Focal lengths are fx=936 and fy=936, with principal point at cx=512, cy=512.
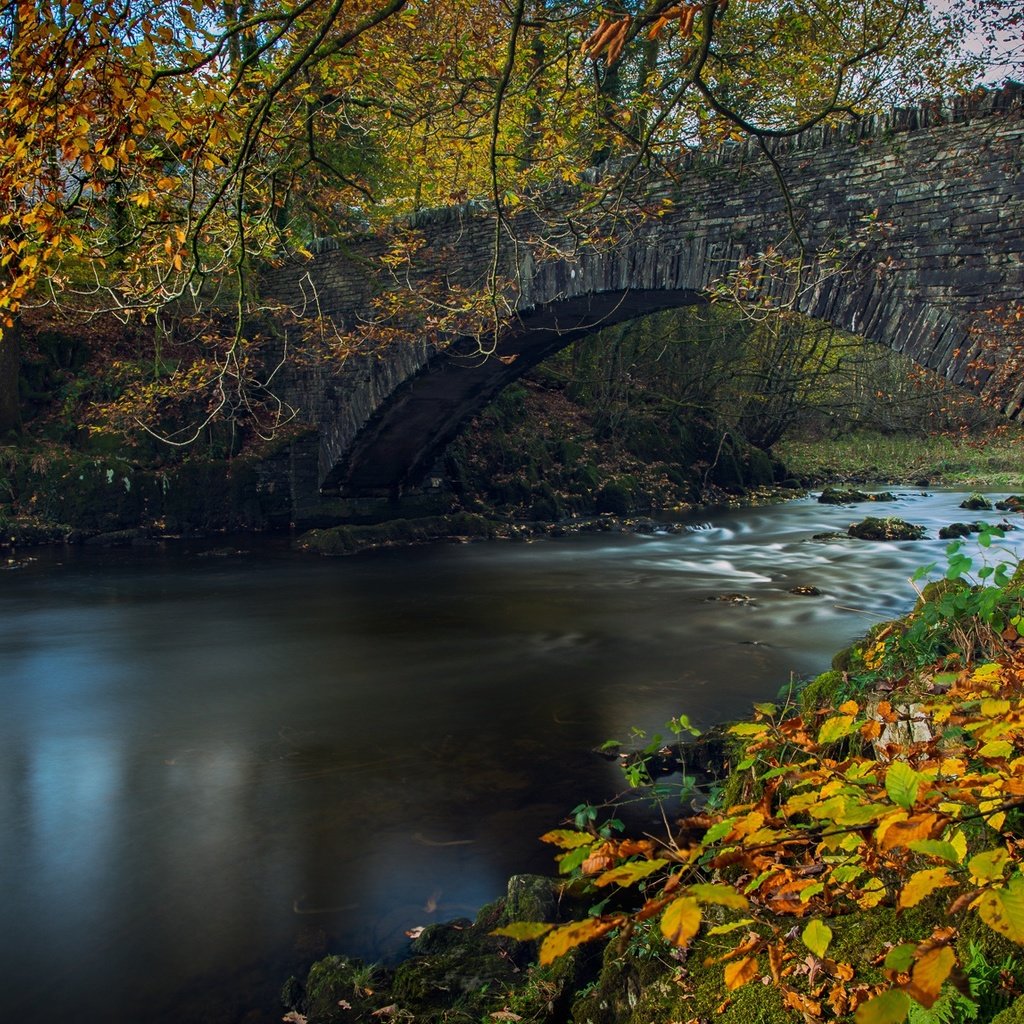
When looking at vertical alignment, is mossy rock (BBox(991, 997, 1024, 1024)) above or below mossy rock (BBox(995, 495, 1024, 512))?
above

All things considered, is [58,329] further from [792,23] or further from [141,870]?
[141,870]

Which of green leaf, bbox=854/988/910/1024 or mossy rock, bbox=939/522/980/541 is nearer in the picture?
green leaf, bbox=854/988/910/1024

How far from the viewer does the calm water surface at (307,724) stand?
11.3 ft

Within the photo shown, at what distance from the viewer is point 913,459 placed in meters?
25.4

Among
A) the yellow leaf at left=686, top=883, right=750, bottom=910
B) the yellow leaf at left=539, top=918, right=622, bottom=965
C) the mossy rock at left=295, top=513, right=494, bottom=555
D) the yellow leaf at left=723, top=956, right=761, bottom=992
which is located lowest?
the mossy rock at left=295, top=513, right=494, bottom=555

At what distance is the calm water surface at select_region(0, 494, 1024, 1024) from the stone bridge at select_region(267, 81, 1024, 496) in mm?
2404

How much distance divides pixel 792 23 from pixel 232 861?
8.46 metres

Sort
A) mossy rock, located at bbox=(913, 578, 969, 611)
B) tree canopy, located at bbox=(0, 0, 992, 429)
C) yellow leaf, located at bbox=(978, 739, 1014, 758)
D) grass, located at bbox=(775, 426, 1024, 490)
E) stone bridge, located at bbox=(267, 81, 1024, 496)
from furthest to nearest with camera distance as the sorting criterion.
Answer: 1. grass, located at bbox=(775, 426, 1024, 490)
2. stone bridge, located at bbox=(267, 81, 1024, 496)
3. mossy rock, located at bbox=(913, 578, 969, 611)
4. tree canopy, located at bbox=(0, 0, 992, 429)
5. yellow leaf, located at bbox=(978, 739, 1014, 758)

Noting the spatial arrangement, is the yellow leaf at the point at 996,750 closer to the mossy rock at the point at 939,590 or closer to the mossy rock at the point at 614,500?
the mossy rock at the point at 939,590

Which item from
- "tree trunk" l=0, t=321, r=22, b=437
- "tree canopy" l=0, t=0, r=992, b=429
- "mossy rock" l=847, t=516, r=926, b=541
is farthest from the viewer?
"mossy rock" l=847, t=516, r=926, b=541

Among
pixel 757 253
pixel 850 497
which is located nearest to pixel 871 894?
pixel 757 253

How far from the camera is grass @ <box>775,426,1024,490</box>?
22.3 metres

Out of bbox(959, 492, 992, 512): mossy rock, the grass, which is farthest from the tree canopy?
the grass

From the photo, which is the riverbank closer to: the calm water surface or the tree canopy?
the calm water surface
